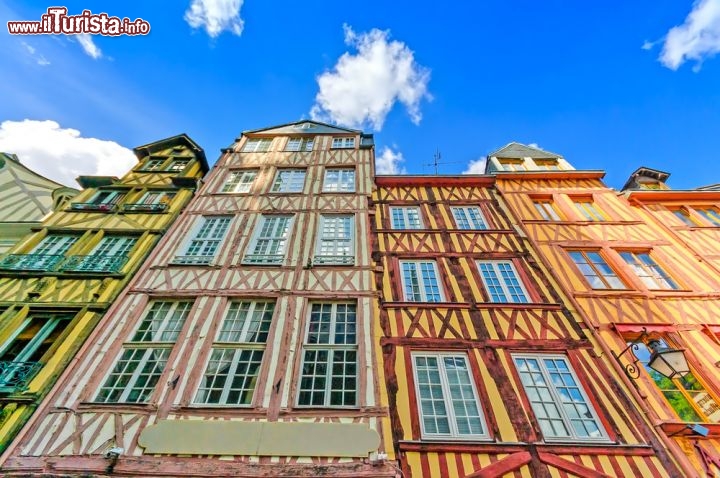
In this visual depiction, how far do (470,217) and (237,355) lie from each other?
7.75 metres

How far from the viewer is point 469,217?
397 inches

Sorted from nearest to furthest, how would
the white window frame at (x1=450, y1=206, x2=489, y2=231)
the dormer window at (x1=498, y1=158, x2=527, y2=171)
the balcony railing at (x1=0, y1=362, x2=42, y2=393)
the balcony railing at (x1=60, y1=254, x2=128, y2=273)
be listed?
the balcony railing at (x1=0, y1=362, x2=42, y2=393) < the balcony railing at (x1=60, y1=254, x2=128, y2=273) < the white window frame at (x1=450, y1=206, x2=489, y2=231) < the dormer window at (x1=498, y1=158, x2=527, y2=171)

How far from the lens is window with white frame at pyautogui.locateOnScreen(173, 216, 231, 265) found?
8.27 meters

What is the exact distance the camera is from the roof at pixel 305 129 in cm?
1373

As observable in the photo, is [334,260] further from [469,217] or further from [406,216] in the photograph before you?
[469,217]

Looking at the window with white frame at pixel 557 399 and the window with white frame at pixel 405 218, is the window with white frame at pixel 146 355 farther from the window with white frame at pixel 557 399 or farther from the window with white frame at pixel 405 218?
the window with white frame at pixel 557 399

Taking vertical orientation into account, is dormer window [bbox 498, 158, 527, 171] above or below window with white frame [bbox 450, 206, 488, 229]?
above

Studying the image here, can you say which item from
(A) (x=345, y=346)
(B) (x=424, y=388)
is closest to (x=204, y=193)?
(A) (x=345, y=346)

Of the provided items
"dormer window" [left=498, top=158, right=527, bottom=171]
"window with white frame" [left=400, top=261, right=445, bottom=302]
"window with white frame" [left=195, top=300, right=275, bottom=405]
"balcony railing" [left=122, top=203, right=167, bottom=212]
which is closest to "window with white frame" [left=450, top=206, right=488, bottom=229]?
"window with white frame" [left=400, top=261, right=445, bottom=302]

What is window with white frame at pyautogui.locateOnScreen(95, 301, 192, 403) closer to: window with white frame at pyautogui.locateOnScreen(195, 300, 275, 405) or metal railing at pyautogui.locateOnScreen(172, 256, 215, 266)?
window with white frame at pyautogui.locateOnScreen(195, 300, 275, 405)

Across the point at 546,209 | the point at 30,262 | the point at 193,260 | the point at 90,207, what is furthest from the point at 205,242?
the point at 546,209

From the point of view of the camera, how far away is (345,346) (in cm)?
643

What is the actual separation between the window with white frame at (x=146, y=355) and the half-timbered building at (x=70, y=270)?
2.79ft

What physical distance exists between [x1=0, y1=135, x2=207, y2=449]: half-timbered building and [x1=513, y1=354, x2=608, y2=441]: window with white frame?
801 centimetres
